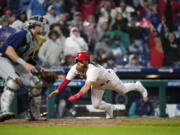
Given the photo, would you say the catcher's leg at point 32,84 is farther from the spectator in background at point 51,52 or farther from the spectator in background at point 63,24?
the spectator in background at point 63,24

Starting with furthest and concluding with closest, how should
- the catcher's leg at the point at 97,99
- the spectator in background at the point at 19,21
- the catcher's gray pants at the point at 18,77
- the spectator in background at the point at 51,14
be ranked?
1. the spectator in background at the point at 51,14
2. the spectator in background at the point at 19,21
3. the catcher's leg at the point at 97,99
4. the catcher's gray pants at the point at 18,77

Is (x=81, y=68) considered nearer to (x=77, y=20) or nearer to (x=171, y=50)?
(x=171, y=50)

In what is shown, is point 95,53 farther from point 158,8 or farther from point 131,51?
point 158,8

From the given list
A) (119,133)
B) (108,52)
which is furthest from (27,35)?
(108,52)

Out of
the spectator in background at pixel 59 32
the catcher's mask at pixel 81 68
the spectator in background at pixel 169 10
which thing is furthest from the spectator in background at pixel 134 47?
the catcher's mask at pixel 81 68

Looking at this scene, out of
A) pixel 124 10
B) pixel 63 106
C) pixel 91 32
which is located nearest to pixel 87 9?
pixel 124 10

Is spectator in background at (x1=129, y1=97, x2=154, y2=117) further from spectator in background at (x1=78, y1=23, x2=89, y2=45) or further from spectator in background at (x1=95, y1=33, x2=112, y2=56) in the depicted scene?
spectator in background at (x1=78, y1=23, x2=89, y2=45)
